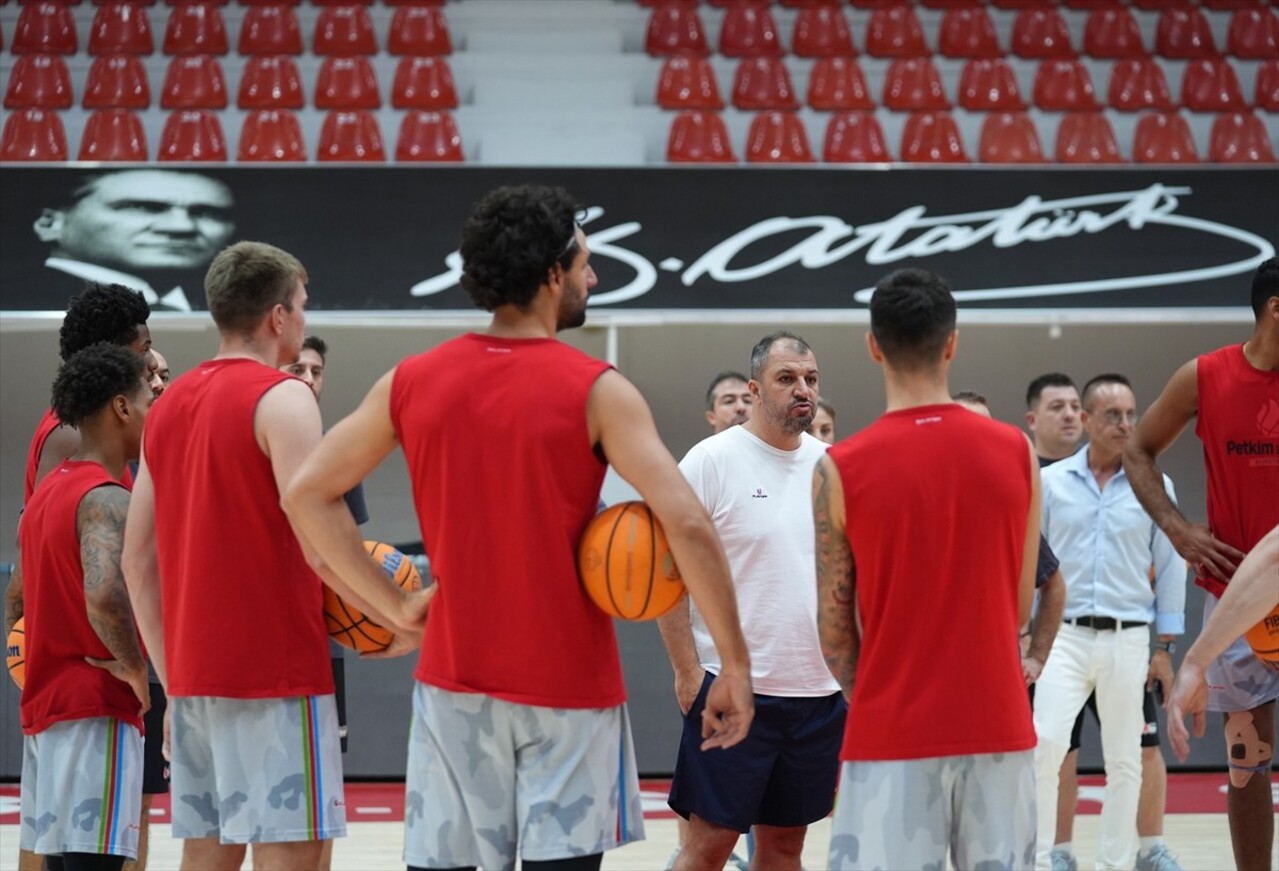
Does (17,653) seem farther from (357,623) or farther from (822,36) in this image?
(822,36)

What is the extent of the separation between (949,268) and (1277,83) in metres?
4.59

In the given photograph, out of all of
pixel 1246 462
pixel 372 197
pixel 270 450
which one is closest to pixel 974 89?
pixel 372 197

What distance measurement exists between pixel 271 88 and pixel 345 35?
817mm

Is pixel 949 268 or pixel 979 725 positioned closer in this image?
pixel 979 725

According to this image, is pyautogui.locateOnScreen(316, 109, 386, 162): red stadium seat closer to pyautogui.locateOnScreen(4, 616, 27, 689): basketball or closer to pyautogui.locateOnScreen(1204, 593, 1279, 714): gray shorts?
pyautogui.locateOnScreen(4, 616, 27, 689): basketball

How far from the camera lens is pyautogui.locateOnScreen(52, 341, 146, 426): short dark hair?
13.3 ft

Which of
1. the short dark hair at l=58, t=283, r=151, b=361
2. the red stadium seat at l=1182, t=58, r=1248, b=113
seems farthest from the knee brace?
the red stadium seat at l=1182, t=58, r=1248, b=113

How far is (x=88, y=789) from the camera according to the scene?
12.8 ft


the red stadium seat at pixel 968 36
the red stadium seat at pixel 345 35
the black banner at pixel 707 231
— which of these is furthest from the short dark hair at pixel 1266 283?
the red stadium seat at pixel 345 35

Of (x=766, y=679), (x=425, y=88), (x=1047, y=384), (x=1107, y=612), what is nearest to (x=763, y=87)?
(x=425, y=88)

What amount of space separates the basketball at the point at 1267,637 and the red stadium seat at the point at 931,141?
306 inches

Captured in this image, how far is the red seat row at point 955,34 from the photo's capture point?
40.9ft

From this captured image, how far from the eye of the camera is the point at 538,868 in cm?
299

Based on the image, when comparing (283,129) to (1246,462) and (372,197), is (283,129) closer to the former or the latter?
(372,197)
